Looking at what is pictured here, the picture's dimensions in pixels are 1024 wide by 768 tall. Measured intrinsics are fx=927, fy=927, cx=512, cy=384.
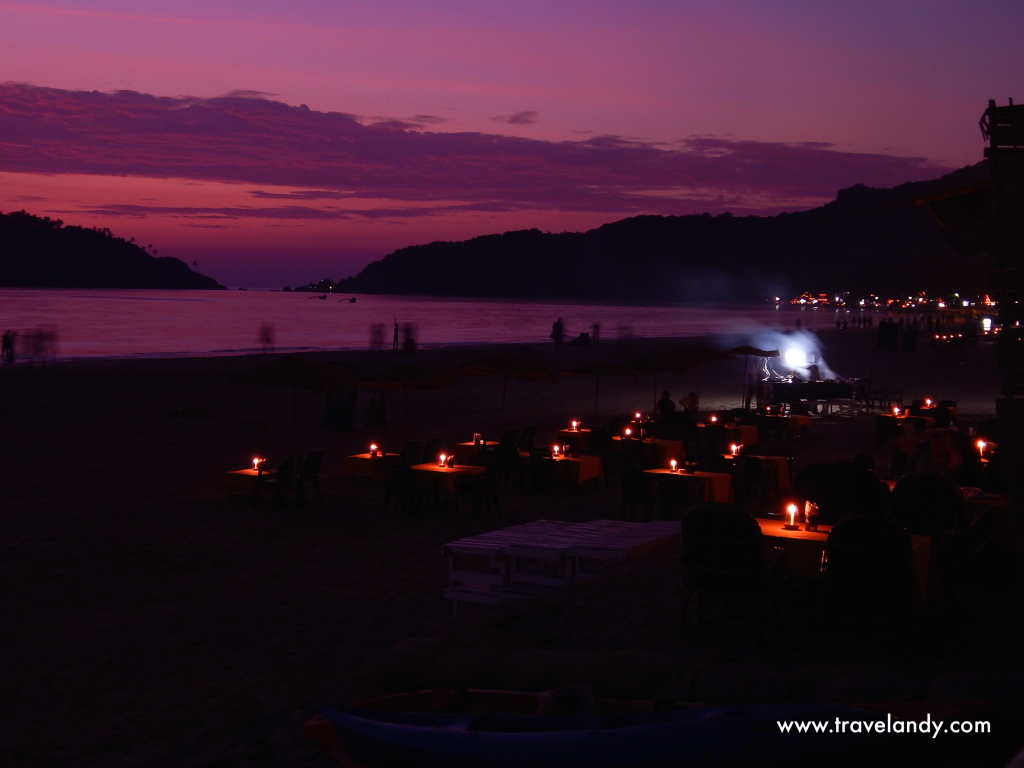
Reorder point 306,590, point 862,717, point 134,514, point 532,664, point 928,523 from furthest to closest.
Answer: point 134,514 < point 306,590 < point 928,523 < point 532,664 < point 862,717

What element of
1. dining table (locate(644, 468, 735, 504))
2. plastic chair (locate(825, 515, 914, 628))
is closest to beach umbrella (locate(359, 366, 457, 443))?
dining table (locate(644, 468, 735, 504))

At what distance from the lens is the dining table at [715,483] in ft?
35.9

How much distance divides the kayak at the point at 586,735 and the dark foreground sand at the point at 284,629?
1.80 feet

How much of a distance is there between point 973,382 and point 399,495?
22632mm

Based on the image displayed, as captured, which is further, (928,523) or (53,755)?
(928,523)

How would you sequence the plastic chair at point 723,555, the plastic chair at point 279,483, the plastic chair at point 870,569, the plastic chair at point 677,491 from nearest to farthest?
the plastic chair at point 870,569, the plastic chair at point 723,555, the plastic chair at point 677,491, the plastic chair at point 279,483

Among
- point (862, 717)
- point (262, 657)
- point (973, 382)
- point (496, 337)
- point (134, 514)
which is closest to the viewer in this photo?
point (862, 717)

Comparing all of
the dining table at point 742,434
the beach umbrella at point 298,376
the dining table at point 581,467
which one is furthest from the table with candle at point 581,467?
the beach umbrella at point 298,376

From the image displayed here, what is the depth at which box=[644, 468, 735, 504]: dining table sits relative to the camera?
35.9 ft

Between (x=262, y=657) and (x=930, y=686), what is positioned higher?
(x=930, y=686)

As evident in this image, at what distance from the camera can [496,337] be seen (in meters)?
Answer: 75.5

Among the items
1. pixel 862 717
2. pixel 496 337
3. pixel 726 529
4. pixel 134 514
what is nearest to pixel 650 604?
pixel 726 529

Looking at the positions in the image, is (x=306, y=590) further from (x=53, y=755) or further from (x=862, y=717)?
(x=862, y=717)

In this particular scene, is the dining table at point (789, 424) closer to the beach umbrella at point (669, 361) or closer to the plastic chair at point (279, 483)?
the beach umbrella at point (669, 361)
